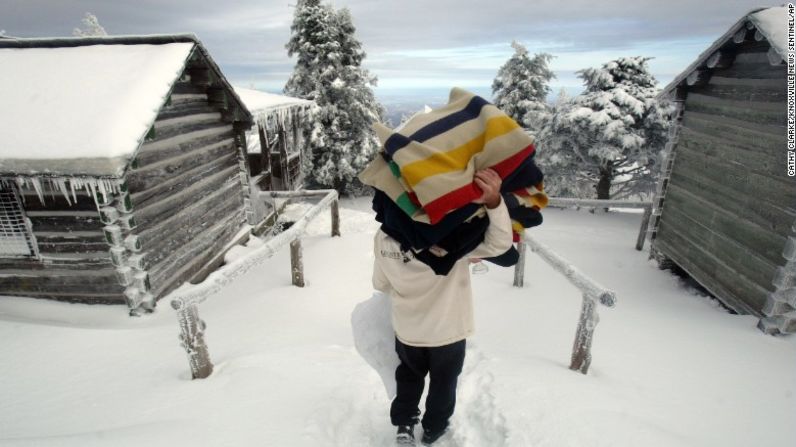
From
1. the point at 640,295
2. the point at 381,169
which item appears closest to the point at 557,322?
the point at 640,295

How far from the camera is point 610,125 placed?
41.2ft

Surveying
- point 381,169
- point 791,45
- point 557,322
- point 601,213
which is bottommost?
point 601,213

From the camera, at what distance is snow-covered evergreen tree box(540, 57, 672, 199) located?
12.7 metres

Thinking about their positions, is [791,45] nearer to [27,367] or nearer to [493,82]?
[27,367]

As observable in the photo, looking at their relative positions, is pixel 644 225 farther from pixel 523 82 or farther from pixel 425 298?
pixel 523 82

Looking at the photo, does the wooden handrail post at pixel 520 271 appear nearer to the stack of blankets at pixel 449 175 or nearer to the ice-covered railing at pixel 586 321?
the ice-covered railing at pixel 586 321

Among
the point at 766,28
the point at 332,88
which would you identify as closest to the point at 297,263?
the point at 766,28

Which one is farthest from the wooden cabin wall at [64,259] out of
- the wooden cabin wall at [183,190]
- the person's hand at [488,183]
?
the person's hand at [488,183]

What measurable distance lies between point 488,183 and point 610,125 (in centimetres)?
1299

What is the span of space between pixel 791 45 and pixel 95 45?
989 centimetres

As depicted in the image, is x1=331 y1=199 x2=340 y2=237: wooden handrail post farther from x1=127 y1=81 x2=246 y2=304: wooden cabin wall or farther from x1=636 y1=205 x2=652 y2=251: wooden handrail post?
x1=636 y1=205 x2=652 y2=251: wooden handrail post

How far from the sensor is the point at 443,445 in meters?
2.67

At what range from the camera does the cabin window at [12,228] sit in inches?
204

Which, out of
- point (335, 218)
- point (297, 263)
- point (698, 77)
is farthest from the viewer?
point (335, 218)
